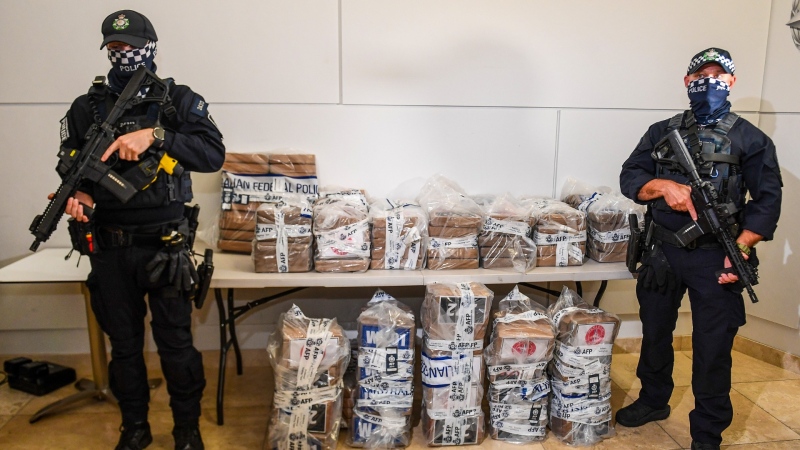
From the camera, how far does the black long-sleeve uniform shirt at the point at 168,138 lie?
2164mm

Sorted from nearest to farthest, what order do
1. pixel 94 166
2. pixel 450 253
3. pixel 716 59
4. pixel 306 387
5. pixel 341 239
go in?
pixel 94 166
pixel 716 59
pixel 306 387
pixel 341 239
pixel 450 253

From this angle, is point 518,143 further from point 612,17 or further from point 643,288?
point 643,288

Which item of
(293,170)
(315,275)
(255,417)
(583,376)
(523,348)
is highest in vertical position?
(293,170)

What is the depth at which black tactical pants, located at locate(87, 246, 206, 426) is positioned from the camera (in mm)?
2230

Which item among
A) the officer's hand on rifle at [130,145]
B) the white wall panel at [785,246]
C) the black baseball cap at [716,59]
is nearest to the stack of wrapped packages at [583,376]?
the black baseball cap at [716,59]

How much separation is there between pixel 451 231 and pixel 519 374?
736 mm

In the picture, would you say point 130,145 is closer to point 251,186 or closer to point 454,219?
point 251,186

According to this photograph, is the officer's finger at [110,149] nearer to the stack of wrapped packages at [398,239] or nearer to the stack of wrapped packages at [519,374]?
the stack of wrapped packages at [398,239]

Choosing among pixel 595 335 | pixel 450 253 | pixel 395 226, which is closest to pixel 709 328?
pixel 595 335

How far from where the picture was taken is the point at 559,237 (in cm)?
278

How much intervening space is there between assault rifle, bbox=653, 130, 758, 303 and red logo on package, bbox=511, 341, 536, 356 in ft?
2.69

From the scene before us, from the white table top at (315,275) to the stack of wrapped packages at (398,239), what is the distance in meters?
0.04

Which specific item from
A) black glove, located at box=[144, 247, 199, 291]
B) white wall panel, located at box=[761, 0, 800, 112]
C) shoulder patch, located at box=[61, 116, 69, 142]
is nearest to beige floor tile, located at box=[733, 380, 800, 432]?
white wall panel, located at box=[761, 0, 800, 112]

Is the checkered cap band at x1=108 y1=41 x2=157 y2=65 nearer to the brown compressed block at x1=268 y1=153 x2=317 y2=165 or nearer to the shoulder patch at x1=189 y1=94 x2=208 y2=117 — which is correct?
the shoulder patch at x1=189 y1=94 x2=208 y2=117
